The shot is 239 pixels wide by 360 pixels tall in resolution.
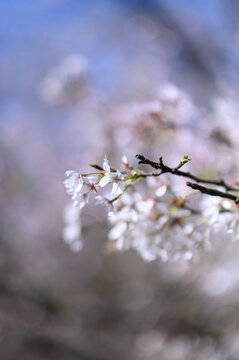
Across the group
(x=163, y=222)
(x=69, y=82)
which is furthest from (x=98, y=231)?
(x=163, y=222)

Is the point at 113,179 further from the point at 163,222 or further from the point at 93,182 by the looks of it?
the point at 163,222

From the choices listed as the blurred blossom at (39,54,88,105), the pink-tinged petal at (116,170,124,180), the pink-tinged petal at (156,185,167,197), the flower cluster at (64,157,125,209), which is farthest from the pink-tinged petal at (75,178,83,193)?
the blurred blossom at (39,54,88,105)

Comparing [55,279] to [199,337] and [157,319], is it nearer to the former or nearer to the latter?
[157,319]

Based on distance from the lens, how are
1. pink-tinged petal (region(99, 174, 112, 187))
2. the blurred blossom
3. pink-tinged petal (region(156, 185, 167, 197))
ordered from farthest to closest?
the blurred blossom → pink-tinged petal (region(156, 185, 167, 197)) → pink-tinged petal (region(99, 174, 112, 187))

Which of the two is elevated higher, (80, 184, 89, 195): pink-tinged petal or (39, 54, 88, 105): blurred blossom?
(39, 54, 88, 105): blurred blossom

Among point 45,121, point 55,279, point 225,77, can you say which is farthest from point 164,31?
point 45,121

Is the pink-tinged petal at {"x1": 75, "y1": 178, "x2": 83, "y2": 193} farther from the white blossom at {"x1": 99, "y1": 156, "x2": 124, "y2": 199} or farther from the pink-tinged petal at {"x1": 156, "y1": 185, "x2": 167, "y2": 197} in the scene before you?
the pink-tinged petal at {"x1": 156, "y1": 185, "x2": 167, "y2": 197}

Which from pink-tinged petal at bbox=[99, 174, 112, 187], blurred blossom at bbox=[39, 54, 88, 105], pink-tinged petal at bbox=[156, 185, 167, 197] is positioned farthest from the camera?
blurred blossom at bbox=[39, 54, 88, 105]

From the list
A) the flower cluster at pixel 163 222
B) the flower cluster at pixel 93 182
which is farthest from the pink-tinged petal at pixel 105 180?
the flower cluster at pixel 163 222
